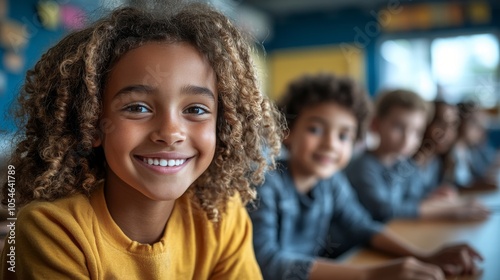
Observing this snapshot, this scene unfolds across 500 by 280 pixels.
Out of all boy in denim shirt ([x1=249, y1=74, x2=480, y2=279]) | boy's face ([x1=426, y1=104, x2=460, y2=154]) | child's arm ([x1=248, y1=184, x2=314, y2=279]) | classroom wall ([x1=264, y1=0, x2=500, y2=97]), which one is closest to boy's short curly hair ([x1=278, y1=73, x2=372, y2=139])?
boy in denim shirt ([x1=249, y1=74, x2=480, y2=279])

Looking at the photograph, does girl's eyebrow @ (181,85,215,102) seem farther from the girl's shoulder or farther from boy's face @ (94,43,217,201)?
the girl's shoulder

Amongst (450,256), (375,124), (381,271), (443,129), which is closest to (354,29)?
(443,129)

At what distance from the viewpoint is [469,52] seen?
595 cm

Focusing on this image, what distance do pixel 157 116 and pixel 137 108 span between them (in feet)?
0.08

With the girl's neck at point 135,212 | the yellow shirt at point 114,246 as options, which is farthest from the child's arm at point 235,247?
the girl's neck at point 135,212

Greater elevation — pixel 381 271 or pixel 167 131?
pixel 167 131

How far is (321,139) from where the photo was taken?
46.4 inches

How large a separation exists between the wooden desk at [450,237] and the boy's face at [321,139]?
0.22 m

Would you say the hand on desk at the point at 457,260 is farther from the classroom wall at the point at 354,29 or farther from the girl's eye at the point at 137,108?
the classroom wall at the point at 354,29

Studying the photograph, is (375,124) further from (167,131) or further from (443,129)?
(167,131)

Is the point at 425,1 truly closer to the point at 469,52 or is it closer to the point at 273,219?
the point at 469,52

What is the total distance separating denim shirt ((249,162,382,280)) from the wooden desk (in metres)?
0.11

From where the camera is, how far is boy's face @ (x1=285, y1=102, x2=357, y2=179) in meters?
1.17

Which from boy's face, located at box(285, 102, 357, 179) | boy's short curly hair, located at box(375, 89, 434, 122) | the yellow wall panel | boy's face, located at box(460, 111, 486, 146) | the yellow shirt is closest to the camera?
the yellow shirt
